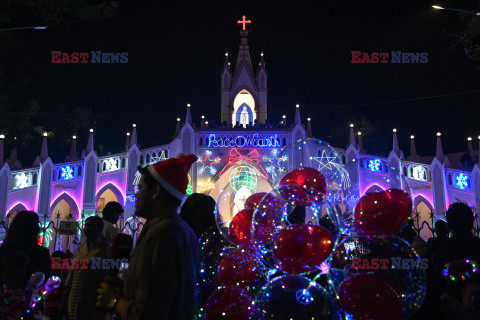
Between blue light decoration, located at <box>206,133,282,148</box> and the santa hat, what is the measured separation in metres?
17.9

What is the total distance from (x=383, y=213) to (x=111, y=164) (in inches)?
764

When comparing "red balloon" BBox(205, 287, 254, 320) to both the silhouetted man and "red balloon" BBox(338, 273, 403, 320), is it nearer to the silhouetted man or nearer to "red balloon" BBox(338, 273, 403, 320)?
"red balloon" BBox(338, 273, 403, 320)

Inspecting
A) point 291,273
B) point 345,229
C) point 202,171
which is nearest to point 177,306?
point 291,273

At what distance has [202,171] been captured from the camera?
2003 centimetres

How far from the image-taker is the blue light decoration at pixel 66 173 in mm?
20688

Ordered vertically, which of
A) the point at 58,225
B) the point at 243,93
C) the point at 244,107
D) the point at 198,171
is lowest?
the point at 58,225

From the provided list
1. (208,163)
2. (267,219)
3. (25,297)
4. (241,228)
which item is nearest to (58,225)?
(208,163)

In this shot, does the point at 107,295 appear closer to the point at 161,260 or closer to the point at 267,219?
the point at 161,260

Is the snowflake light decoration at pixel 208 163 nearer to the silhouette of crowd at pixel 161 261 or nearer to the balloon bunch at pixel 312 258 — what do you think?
the silhouette of crowd at pixel 161 261

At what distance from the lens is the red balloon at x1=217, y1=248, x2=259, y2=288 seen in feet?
12.6

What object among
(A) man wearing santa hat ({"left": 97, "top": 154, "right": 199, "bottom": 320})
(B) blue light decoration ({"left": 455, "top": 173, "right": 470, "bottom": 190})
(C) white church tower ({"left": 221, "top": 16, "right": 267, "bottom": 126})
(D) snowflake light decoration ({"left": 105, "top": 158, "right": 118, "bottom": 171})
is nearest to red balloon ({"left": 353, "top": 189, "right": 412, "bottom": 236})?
(A) man wearing santa hat ({"left": 97, "top": 154, "right": 199, "bottom": 320})

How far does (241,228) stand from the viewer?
4266 millimetres

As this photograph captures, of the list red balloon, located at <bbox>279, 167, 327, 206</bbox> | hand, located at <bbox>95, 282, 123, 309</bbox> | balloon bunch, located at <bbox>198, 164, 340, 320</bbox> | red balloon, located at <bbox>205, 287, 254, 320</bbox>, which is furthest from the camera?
red balloon, located at <bbox>279, 167, 327, 206</bbox>

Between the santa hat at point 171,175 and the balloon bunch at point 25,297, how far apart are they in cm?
200
